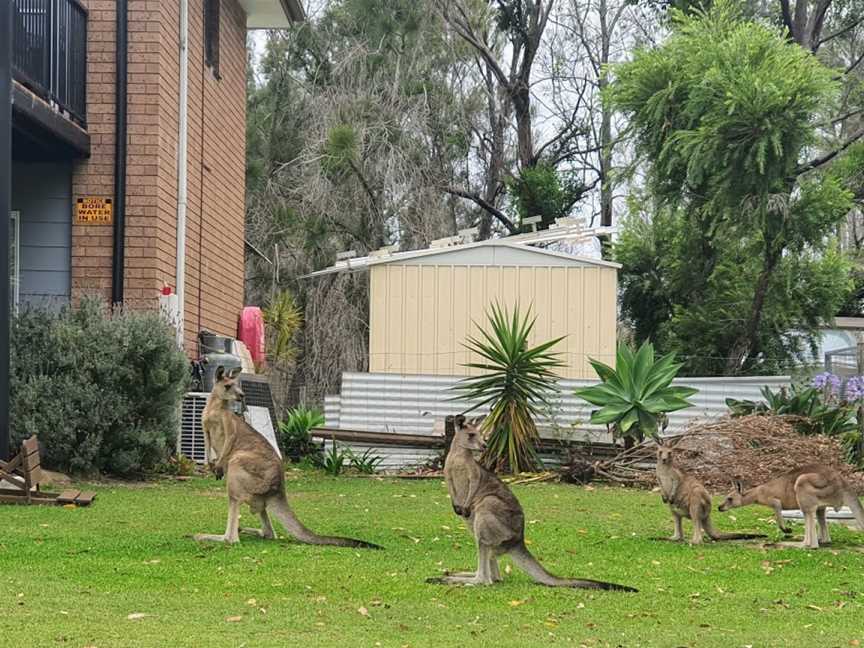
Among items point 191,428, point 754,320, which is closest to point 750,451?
point 191,428

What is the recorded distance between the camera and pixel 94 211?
18.4m

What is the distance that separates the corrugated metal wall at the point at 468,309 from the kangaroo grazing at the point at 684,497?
9.95 m

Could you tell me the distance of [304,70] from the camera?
37.4m

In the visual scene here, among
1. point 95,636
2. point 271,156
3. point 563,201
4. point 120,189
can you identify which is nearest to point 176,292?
point 120,189

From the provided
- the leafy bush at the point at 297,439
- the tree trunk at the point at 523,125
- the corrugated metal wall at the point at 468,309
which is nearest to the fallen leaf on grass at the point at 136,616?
the leafy bush at the point at 297,439

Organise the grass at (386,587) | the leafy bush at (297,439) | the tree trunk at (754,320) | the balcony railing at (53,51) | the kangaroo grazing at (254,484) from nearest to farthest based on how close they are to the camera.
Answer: the grass at (386,587) < the kangaroo grazing at (254,484) < the balcony railing at (53,51) < the leafy bush at (297,439) < the tree trunk at (754,320)

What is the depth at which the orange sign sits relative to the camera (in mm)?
18344

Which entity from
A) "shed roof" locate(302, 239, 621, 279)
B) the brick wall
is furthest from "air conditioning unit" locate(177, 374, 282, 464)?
"shed roof" locate(302, 239, 621, 279)

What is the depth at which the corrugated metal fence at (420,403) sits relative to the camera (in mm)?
20719

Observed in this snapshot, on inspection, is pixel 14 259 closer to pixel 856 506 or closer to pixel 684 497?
pixel 684 497

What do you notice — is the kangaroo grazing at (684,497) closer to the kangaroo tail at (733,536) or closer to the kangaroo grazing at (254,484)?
the kangaroo tail at (733,536)

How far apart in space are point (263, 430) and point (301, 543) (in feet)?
30.1

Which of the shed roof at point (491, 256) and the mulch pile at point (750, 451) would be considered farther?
the shed roof at point (491, 256)

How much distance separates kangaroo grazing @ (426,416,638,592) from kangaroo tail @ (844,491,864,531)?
3.49 meters
